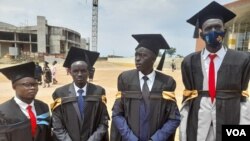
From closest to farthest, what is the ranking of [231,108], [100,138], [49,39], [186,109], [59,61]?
1. [231,108]
2. [186,109]
3. [100,138]
4. [59,61]
5. [49,39]

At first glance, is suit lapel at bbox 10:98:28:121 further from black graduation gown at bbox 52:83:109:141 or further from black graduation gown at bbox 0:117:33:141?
black graduation gown at bbox 52:83:109:141

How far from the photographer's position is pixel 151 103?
283 cm

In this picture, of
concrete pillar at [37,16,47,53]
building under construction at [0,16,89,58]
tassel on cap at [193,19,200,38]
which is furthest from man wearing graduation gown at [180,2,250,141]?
concrete pillar at [37,16,47,53]

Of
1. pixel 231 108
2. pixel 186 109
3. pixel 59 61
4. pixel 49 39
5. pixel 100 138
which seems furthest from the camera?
pixel 49 39

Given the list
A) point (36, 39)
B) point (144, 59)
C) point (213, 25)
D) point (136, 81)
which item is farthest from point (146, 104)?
point (36, 39)

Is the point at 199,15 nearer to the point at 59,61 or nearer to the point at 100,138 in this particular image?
the point at 100,138

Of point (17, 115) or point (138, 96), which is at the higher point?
point (138, 96)

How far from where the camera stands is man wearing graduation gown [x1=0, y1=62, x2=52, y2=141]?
2.79 m

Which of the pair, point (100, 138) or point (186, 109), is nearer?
point (186, 109)

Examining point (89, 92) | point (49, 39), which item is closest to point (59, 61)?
point (49, 39)

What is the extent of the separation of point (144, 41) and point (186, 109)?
912 millimetres

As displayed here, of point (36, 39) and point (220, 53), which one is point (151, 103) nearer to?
point (220, 53)

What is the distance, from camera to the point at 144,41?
2977mm

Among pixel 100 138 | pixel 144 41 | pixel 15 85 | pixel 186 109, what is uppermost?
pixel 144 41
